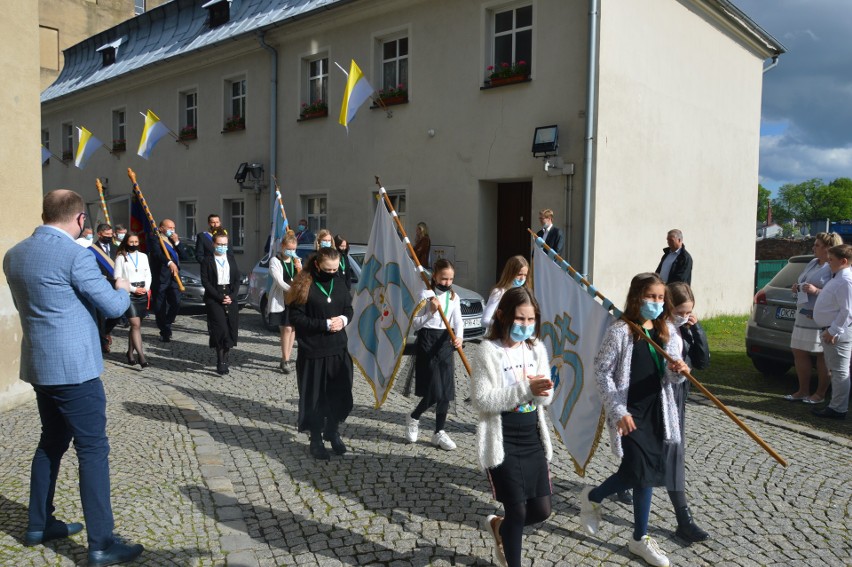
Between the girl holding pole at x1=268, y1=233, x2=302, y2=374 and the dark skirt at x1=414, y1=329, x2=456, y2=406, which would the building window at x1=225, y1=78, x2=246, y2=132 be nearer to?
the girl holding pole at x1=268, y1=233, x2=302, y2=374

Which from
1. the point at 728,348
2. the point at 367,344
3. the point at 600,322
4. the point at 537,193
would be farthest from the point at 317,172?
the point at 600,322

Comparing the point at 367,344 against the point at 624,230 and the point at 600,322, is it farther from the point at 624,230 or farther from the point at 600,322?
the point at 624,230

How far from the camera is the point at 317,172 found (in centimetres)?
1769

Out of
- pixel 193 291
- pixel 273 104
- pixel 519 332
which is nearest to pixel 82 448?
pixel 519 332

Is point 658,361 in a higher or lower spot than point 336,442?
higher

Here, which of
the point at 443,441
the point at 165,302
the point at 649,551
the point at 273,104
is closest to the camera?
the point at 649,551

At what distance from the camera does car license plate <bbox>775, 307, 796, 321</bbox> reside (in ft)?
27.3

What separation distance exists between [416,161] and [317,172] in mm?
3384

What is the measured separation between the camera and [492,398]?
3590 mm

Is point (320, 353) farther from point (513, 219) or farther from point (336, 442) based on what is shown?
point (513, 219)

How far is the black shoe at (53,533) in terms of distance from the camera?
13.1 feet

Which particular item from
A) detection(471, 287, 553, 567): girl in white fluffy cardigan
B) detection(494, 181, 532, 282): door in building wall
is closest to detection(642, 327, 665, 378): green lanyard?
detection(471, 287, 553, 567): girl in white fluffy cardigan

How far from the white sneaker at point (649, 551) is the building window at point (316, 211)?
1457cm

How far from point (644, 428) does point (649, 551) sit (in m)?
0.65
